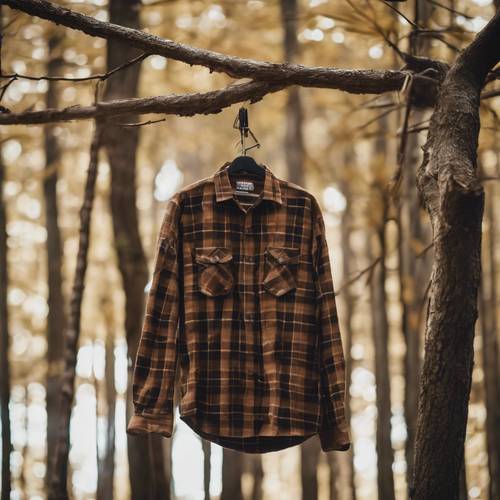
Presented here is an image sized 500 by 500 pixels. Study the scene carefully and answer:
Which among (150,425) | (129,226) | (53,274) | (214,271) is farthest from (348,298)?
(150,425)

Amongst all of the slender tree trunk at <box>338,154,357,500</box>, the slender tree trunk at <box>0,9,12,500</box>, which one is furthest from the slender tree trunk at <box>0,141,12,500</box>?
the slender tree trunk at <box>338,154,357,500</box>

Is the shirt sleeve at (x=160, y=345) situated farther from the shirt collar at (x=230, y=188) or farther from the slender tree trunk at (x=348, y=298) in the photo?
the slender tree trunk at (x=348, y=298)

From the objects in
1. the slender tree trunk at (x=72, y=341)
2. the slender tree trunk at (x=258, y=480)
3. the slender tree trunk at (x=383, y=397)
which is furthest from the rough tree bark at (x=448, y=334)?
the slender tree trunk at (x=258, y=480)

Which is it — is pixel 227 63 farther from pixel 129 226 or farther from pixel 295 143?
pixel 295 143

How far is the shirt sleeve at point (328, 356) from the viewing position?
2834 millimetres

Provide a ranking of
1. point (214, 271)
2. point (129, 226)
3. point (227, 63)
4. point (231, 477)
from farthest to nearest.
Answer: point (231, 477) < point (129, 226) < point (214, 271) < point (227, 63)

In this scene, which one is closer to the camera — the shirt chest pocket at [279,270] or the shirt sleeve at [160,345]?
the shirt sleeve at [160,345]

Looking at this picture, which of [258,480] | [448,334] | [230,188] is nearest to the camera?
[448,334]

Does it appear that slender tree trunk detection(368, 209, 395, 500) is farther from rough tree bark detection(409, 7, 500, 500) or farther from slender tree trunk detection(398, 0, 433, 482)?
rough tree bark detection(409, 7, 500, 500)

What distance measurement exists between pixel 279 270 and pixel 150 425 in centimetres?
88

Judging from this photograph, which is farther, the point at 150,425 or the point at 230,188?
the point at 230,188

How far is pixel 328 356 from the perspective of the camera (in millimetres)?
2895

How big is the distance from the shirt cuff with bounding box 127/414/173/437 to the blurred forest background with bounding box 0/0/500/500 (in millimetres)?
1276

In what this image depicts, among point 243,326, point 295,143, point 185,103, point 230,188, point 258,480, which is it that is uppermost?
point 295,143
